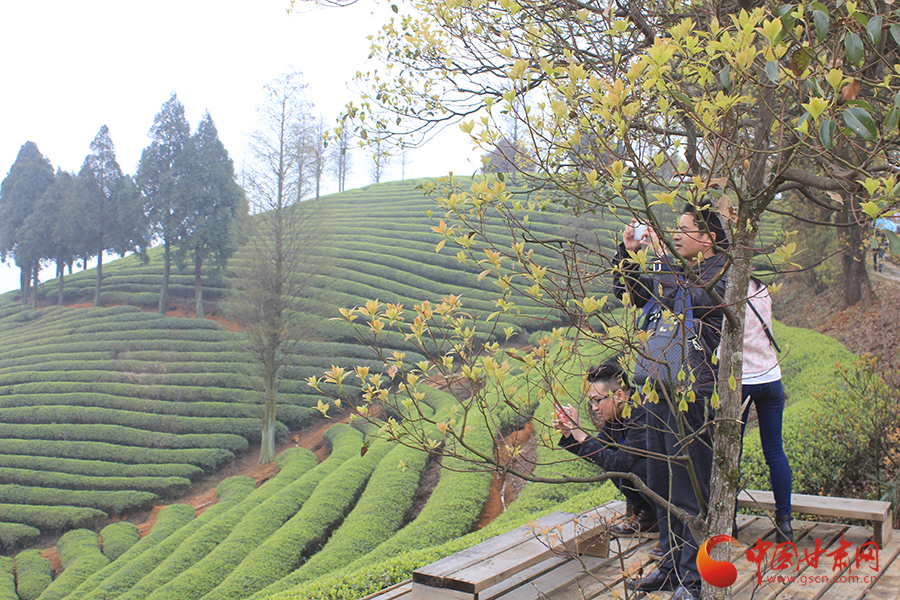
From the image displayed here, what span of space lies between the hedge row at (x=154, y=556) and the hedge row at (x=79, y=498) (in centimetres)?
195

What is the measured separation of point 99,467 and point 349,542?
346 inches

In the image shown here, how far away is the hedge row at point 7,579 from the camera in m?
9.14

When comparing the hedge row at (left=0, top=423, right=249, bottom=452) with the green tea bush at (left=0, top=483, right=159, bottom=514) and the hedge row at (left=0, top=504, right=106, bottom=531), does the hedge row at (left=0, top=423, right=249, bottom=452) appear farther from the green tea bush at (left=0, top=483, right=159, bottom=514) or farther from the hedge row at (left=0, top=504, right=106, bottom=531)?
the hedge row at (left=0, top=504, right=106, bottom=531)

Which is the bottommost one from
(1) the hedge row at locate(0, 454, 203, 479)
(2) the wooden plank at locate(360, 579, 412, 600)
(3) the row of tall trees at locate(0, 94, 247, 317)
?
(1) the hedge row at locate(0, 454, 203, 479)

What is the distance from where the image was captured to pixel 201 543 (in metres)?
8.61

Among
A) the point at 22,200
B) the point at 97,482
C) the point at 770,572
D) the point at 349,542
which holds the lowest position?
the point at 97,482

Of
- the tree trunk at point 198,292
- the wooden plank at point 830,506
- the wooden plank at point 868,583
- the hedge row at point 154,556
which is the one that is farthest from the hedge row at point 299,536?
the tree trunk at point 198,292

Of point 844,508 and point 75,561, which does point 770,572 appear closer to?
point 844,508

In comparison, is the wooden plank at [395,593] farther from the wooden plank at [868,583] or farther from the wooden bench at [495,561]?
the wooden plank at [868,583]

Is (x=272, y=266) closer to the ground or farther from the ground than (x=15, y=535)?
farther from the ground

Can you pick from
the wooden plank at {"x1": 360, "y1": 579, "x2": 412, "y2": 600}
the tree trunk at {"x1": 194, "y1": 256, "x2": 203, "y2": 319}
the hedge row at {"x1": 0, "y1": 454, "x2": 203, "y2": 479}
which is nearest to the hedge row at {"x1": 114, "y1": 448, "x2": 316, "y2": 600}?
the hedge row at {"x1": 0, "y1": 454, "x2": 203, "y2": 479}

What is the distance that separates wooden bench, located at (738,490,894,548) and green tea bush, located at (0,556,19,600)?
11.1m

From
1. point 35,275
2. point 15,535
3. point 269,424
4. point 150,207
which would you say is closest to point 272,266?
point 269,424

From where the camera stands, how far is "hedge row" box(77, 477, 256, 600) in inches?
310
